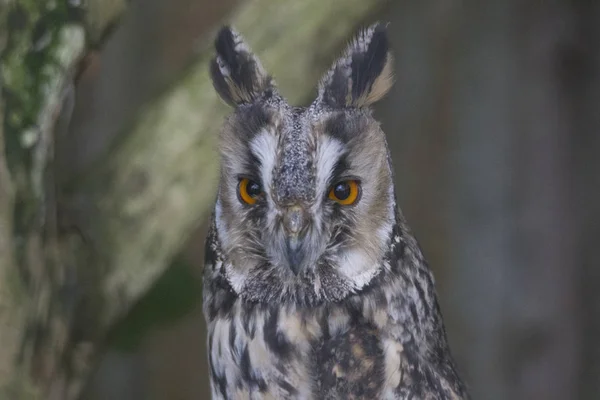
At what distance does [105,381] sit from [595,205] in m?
1.52

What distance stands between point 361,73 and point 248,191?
0.29 m

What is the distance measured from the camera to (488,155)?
2.53 m

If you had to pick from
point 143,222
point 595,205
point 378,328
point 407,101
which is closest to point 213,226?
point 143,222

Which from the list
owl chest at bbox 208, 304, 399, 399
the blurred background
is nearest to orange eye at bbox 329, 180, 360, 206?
owl chest at bbox 208, 304, 399, 399

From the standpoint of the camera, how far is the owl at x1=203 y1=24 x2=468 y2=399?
1402 mm

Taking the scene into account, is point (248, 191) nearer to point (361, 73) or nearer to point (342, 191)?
point (342, 191)

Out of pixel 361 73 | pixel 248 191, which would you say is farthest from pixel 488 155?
pixel 248 191

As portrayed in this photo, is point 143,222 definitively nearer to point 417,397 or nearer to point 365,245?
point 365,245

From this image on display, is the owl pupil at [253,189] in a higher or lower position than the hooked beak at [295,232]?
higher

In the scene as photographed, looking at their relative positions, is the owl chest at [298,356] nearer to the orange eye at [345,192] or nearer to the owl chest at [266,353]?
the owl chest at [266,353]

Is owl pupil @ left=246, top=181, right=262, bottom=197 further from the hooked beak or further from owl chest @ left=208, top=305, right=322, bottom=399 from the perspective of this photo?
owl chest @ left=208, top=305, right=322, bottom=399

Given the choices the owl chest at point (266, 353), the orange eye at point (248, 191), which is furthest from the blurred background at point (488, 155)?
the orange eye at point (248, 191)

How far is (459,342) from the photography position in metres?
2.54

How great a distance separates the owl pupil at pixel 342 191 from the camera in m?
1.42
